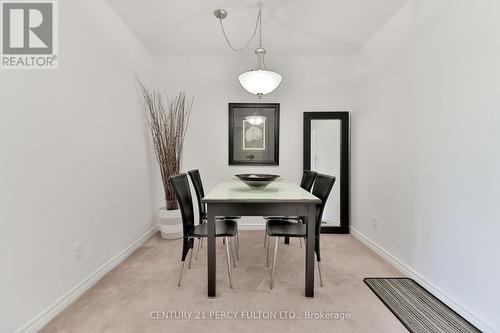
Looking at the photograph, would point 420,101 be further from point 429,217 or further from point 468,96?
point 429,217

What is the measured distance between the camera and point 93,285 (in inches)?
83.1

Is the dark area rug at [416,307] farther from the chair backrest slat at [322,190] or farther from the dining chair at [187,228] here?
the dining chair at [187,228]

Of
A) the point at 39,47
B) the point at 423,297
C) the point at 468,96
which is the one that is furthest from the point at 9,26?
the point at 423,297

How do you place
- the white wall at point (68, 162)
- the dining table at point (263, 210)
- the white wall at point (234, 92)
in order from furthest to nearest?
the white wall at point (234, 92), the dining table at point (263, 210), the white wall at point (68, 162)

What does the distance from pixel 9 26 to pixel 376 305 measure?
298 cm

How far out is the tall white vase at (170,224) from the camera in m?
3.24

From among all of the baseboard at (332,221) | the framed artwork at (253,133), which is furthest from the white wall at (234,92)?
the baseboard at (332,221)

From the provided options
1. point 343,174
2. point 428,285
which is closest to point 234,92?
point 343,174

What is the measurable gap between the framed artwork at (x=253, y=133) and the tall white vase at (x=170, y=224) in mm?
1050

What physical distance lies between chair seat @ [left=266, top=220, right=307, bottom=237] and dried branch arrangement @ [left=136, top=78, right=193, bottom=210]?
1.50m

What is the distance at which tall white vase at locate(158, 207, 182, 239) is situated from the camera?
324 cm

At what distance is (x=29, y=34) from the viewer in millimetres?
1728

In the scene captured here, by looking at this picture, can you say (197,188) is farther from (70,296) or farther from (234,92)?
(234,92)

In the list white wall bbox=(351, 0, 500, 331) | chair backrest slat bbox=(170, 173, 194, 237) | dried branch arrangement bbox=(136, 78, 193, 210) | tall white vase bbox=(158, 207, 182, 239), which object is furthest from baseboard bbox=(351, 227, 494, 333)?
dried branch arrangement bbox=(136, 78, 193, 210)
